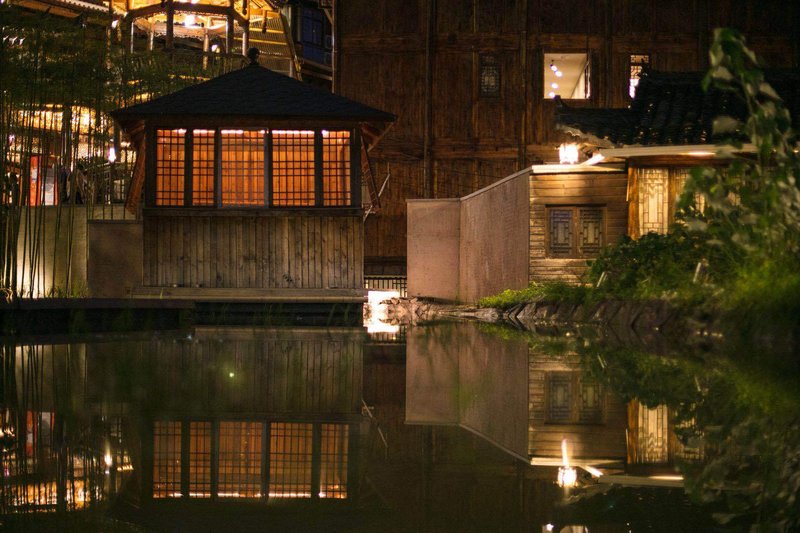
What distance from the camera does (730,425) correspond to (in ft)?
17.1

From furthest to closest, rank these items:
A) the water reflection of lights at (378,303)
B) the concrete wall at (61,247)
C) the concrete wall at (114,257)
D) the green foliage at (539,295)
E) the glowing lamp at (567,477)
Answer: the concrete wall at (61,247) < the concrete wall at (114,257) < the water reflection of lights at (378,303) < the green foliage at (539,295) < the glowing lamp at (567,477)

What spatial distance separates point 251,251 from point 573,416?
54.2 ft

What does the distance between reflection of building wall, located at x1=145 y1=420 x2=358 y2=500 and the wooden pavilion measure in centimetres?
1650

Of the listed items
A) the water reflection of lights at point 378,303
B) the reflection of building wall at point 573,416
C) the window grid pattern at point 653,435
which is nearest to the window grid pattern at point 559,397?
the reflection of building wall at point 573,416

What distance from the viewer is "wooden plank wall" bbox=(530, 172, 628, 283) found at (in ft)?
71.5

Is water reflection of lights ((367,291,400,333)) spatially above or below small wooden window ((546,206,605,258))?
below

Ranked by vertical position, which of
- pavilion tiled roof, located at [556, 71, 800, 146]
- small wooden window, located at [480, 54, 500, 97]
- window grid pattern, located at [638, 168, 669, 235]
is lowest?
window grid pattern, located at [638, 168, 669, 235]

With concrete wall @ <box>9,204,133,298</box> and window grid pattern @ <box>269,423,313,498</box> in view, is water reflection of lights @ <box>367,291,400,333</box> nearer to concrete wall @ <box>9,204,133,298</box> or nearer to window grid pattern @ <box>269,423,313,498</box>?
concrete wall @ <box>9,204,133,298</box>

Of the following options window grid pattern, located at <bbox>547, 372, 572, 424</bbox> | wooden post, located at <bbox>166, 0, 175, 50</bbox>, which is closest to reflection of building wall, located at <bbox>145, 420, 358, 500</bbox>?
window grid pattern, located at <bbox>547, 372, 572, 424</bbox>

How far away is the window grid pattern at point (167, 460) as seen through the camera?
3.59m

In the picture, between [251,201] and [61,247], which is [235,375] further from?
[61,247]

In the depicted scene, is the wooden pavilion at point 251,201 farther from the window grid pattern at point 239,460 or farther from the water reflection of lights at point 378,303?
the window grid pattern at point 239,460

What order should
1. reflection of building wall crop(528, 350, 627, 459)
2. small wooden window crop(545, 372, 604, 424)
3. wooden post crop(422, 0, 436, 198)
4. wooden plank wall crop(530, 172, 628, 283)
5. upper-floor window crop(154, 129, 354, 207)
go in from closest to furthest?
reflection of building wall crop(528, 350, 627, 459), small wooden window crop(545, 372, 604, 424), upper-floor window crop(154, 129, 354, 207), wooden plank wall crop(530, 172, 628, 283), wooden post crop(422, 0, 436, 198)

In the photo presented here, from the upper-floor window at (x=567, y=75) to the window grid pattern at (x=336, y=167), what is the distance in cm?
1285
